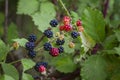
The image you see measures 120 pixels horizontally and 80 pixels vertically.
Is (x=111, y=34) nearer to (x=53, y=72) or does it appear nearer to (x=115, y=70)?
(x=115, y=70)

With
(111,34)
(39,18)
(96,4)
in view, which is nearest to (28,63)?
(39,18)

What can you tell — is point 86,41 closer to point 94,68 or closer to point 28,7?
point 94,68

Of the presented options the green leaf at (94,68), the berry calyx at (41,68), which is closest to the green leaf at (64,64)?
the green leaf at (94,68)

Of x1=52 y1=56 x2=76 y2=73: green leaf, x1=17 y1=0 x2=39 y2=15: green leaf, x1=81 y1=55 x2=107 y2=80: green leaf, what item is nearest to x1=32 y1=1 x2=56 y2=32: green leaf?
x1=17 y1=0 x2=39 y2=15: green leaf

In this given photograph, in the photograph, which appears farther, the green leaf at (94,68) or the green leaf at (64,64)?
the green leaf at (64,64)

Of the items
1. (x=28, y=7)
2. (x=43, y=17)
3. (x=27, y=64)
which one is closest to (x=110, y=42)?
(x=43, y=17)

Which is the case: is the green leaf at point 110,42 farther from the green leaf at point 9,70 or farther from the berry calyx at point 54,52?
the green leaf at point 9,70

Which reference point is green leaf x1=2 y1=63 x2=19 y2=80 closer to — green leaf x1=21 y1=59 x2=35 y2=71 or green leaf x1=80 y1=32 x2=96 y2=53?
green leaf x1=21 y1=59 x2=35 y2=71
